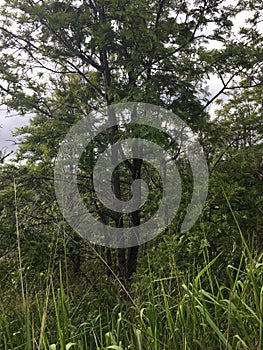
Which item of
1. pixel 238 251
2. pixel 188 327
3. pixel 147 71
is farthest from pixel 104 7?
pixel 188 327

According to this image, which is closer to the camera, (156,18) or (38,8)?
(38,8)

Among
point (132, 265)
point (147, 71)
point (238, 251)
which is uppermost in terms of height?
point (147, 71)

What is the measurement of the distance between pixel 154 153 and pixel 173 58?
1.14 meters

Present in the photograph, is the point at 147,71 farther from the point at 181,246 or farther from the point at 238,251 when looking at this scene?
the point at 238,251

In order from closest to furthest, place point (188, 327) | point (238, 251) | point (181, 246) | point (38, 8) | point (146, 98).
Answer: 1. point (188, 327)
2. point (238, 251)
3. point (181, 246)
4. point (146, 98)
5. point (38, 8)

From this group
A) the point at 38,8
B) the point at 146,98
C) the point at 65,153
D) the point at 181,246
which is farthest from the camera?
the point at 65,153

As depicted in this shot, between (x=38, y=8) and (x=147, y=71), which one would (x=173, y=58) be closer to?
(x=147, y=71)

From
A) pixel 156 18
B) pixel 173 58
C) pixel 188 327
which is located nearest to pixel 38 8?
pixel 156 18

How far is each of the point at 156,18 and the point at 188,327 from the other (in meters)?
3.53

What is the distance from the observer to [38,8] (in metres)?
3.68

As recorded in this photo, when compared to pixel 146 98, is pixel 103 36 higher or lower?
higher

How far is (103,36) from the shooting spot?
11.6ft

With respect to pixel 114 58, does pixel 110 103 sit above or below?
below

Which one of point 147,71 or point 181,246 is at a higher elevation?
point 147,71
